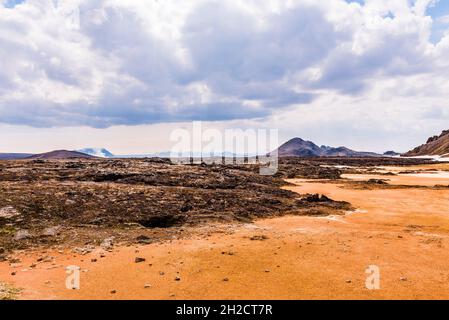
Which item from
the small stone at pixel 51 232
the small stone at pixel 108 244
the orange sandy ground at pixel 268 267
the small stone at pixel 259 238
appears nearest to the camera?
the orange sandy ground at pixel 268 267

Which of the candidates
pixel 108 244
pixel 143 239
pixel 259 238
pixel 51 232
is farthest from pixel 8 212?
pixel 259 238

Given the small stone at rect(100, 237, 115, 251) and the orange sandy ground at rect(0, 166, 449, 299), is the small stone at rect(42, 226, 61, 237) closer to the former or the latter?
the orange sandy ground at rect(0, 166, 449, 299)

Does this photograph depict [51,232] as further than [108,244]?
Yes

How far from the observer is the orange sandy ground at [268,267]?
13.1 meters

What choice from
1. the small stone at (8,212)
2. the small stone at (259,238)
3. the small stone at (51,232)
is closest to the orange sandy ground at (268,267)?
the small stone at (259,238)

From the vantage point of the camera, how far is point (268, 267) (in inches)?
629

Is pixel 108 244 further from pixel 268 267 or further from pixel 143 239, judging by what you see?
pixel 268 267

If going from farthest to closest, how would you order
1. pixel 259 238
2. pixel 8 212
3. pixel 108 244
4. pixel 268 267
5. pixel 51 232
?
pixel 8 212
pixel 259 238
pixel 51 232
pixel 108 244
pixel 268 267

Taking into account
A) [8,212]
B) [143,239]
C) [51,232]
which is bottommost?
[143,239]

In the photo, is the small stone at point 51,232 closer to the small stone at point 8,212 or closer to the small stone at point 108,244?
the small stone at point 8,212

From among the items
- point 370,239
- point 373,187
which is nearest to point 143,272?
point 370,239
